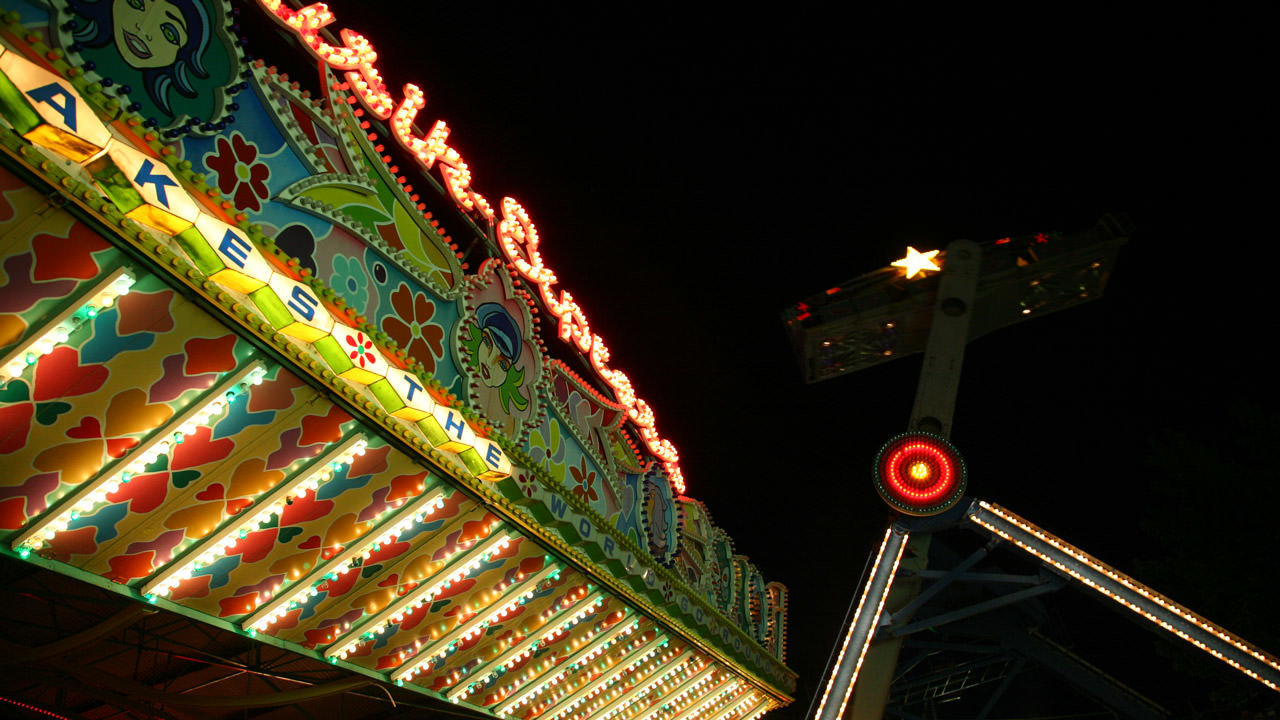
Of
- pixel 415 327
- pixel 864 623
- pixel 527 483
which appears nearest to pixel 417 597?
pixel 527 483

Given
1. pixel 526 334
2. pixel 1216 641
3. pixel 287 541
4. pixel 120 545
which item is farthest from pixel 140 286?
pixel 1216 641

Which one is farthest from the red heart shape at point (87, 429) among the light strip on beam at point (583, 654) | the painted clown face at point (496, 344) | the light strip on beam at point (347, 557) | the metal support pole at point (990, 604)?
the metal support pole at point (990, 604)

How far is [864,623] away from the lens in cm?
822

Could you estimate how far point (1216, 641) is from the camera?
7.62 metres

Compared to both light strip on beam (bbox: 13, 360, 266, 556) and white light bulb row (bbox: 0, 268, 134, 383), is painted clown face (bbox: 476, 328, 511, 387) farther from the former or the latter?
white light bulb row (bbox: 0, 268, 134, 383)

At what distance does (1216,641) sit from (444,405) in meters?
6.98

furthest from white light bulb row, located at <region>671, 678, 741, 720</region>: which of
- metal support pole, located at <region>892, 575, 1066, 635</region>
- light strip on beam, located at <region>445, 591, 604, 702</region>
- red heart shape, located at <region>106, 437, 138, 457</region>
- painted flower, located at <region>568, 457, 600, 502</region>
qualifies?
red heart shape, located at <region>106, 437, 138, 457</region>

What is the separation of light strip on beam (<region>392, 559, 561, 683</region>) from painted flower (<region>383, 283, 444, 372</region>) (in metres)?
2.53

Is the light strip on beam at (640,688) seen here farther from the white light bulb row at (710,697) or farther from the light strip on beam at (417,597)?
the light strip on beam at (417,597)

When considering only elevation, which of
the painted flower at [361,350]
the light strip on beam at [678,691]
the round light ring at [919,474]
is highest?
the round light ring at [919,474]

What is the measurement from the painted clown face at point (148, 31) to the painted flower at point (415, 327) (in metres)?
2.28

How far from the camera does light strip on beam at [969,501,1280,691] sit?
297 inches

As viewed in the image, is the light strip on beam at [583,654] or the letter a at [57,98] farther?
the light strip on beam at [583,654]

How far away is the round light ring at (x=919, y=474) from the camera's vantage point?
820cm
